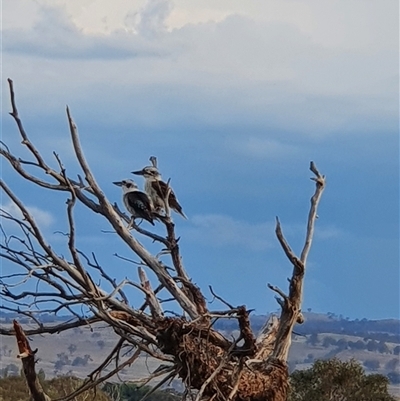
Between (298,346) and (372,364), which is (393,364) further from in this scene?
(298,346)

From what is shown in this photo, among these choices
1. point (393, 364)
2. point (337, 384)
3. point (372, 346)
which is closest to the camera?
point (337, 384)

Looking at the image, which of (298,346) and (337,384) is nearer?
(298,346)

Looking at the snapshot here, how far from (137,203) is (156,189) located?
245mm

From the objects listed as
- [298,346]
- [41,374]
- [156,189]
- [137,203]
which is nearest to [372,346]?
[41,374]

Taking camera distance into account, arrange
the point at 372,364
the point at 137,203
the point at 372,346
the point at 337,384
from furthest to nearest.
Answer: the point at 372,346, the point at 372,364, the point at 337,384, the point at 137,203

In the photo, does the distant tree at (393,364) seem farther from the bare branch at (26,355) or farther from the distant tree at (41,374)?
the bare branch at (26,355)

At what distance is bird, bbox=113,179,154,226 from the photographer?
17.6 feet

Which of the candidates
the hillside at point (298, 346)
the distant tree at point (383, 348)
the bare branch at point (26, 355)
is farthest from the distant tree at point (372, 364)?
the bare branch at point (26, 355)

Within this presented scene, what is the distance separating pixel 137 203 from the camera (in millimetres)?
5488

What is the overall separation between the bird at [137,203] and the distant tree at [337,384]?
2.73 metres

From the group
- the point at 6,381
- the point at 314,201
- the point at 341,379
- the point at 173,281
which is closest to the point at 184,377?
the point at 173,281

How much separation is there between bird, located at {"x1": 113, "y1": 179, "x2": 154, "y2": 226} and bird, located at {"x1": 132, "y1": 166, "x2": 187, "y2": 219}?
0.08 meters

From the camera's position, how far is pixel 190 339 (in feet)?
14.4

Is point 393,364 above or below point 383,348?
below
